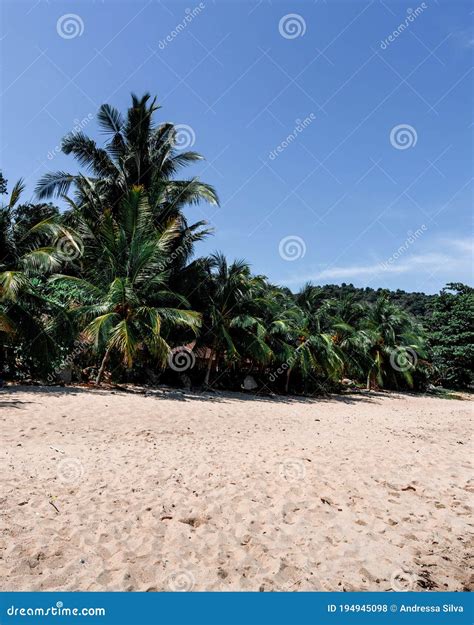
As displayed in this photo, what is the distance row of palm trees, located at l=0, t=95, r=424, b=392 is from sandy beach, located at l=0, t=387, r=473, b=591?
5753 millimetres

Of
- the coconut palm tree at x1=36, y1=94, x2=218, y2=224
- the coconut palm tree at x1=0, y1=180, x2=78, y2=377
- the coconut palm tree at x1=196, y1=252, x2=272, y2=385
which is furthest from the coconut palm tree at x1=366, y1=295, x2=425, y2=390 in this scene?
the coconut palm tree at x1=0, y1=180, x2=78, y2=377

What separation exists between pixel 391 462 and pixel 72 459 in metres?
5.74

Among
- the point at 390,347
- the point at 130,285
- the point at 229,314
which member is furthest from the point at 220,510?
the point at 390,347

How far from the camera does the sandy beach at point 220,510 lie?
3.74 metres

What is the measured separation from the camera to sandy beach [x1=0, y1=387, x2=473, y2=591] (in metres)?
3.74

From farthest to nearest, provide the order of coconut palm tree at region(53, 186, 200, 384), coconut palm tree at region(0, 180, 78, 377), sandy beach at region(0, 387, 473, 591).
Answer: coconut palm tree at region(53, 186, 200, 384) → coconut palm tree at region(0, 180, 78, 377) → sandy beach at region(0, 387, 473, 591)

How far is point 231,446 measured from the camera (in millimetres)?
8445

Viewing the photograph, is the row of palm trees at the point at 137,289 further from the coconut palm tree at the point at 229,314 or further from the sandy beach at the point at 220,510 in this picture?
Answer: the sandy beach at the point at 220,510

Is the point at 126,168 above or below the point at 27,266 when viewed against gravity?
above

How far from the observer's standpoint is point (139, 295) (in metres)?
16.4

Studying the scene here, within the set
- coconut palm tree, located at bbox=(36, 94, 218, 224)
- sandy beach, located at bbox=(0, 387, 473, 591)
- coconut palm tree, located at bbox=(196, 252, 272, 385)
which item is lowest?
sandy beach, located at bbox=(0, 387, 473, 591)

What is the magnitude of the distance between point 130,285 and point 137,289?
22.8 inches

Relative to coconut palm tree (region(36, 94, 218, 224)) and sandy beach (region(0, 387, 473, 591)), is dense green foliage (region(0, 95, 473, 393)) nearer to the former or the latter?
coconut palm tree (region(36, 94, 218, 224))

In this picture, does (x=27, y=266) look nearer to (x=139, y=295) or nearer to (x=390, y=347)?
(x=139, y=295)
